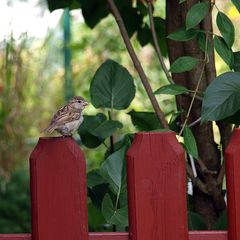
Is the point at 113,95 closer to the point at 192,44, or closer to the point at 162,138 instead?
the point at 192,44

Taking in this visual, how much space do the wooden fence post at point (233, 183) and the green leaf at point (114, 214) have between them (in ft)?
1.04

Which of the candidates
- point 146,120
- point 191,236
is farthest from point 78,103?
point 191,236

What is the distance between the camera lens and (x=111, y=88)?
2.61 meters

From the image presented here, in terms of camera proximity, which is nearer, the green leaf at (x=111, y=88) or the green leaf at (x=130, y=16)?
the green leaf at (x=111, y=88)

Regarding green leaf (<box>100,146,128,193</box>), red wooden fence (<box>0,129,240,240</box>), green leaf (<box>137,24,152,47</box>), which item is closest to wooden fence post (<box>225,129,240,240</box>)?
red wooden fence (<box>0,129,240,240</box>)

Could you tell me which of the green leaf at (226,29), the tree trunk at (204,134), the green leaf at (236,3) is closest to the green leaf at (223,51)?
the green leaf at (226,29)

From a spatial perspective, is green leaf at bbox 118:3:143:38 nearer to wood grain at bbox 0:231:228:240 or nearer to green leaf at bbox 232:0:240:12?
green leaf at bbox 232:0:240:12

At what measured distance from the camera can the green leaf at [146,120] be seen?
2691 millimetres

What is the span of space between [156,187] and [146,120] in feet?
2.51

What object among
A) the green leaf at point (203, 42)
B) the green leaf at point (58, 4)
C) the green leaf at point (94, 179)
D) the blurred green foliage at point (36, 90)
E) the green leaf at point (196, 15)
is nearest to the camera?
the green leaf at point (196, 15)

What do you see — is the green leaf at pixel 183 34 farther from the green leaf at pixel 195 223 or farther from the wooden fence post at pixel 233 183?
the green leaf at pixel 195 223

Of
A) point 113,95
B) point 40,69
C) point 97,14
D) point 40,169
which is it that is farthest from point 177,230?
point 40,69

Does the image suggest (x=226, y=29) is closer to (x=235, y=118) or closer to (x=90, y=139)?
(x=235, y=118)

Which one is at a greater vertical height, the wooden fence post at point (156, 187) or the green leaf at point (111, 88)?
the green leaf at point (111, 88)
